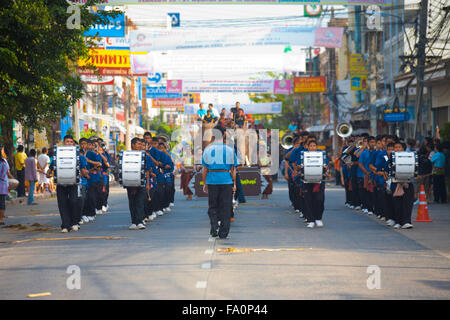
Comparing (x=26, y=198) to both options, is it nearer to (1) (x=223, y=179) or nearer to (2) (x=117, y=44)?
(2) (x=117, y=44)

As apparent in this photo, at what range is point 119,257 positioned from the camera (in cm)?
1127

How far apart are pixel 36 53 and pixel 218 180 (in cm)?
493

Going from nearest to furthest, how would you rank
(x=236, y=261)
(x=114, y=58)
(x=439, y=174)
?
(x=236, y=261) → (x=439, y=174) → (x=114, y=58)

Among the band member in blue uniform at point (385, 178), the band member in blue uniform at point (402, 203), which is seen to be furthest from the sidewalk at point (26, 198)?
the band member in blue uniform at point (402, 203)

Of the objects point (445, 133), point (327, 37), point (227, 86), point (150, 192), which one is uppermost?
point (327, 37)

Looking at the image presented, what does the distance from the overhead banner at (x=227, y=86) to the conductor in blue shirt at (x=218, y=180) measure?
3078 centimetres

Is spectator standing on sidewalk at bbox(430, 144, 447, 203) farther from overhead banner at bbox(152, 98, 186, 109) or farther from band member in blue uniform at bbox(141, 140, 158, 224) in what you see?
overhead banner at bbox(152, 98, 186, 109)

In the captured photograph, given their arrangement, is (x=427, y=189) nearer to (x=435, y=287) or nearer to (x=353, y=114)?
(x=435, y=287)

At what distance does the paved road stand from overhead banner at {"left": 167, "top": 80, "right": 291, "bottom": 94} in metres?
27.8

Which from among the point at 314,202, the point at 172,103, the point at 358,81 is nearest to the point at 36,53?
the point at 314,202

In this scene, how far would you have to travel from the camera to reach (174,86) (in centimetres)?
4681

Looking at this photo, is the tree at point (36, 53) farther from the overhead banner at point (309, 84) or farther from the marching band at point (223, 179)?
the overhead banner at point (309, 84)

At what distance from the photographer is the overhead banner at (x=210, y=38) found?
31453 millimetres

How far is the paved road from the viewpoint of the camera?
27.9 ft
